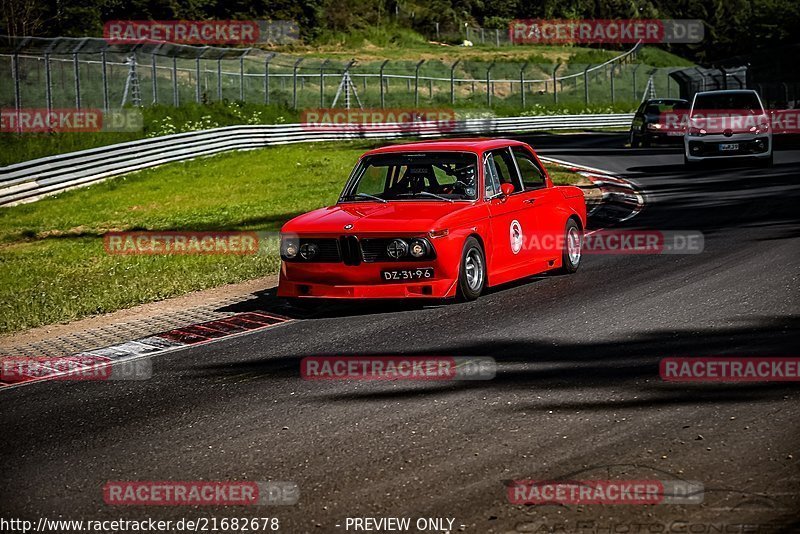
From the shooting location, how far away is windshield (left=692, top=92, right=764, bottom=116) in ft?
77.1

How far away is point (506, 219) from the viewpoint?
10.9 meters

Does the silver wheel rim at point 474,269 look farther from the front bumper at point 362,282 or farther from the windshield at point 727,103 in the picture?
the windshield at point 727,103

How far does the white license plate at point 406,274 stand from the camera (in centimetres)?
992

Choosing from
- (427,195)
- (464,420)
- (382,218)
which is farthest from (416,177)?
(464,420)

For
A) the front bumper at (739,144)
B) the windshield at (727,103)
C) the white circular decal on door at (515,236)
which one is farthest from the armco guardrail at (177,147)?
the white circular decal on door at (515,236)

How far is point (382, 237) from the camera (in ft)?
32.7

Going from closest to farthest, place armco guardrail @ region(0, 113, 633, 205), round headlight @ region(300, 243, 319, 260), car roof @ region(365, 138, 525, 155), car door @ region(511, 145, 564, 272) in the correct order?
round headlight @ region(300, 243, 319, 260)
car roof @ region(365, 138, 525, 155)
car door @ region(511, 145, 564, 272)
armco guardrail @ region(0, 113, 633, 205)

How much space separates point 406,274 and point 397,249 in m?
0.24

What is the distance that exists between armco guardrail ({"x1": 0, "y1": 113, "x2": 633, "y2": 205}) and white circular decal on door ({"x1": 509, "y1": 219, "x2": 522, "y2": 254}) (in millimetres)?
16833

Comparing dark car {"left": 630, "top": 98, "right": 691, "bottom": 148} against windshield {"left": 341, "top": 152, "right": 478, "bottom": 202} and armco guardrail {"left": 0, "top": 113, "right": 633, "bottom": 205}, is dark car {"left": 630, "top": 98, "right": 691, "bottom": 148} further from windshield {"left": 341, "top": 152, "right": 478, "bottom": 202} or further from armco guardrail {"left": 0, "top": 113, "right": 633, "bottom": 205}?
windshield {"left": 341, "top": 152, "right": 478, "bottom": 202}

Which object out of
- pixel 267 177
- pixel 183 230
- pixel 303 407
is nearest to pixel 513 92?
pixel 267 177

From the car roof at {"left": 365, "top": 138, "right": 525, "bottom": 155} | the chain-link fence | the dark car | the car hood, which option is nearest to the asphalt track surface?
the car hood

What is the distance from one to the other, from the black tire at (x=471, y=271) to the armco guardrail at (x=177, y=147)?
56.1 ft

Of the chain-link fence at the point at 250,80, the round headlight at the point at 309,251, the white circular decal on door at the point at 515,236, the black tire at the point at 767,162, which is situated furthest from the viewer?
the chain-link fence at the point at 250,80
